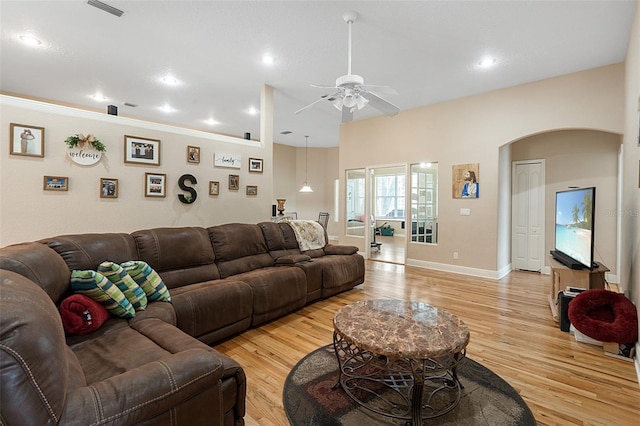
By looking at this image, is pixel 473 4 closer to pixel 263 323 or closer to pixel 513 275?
pixel 263 323

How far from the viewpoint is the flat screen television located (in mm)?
3145

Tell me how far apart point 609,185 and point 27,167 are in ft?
25.7

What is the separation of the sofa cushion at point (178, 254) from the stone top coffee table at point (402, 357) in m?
1.72

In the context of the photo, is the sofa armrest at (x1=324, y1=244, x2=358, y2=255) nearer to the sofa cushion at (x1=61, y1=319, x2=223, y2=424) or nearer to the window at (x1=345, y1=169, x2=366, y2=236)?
the window at (x1=345, y1=169, x2=366, y2=236)

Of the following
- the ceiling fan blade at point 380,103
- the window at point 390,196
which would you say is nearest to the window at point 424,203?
the ceiling fan blade at point 380,103

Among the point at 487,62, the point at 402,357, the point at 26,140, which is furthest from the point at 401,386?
the point at 487,62

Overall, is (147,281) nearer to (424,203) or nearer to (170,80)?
(170,80)

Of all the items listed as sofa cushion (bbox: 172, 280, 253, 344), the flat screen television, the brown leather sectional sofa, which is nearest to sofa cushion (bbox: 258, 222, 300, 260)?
the brown leather sectional sofa

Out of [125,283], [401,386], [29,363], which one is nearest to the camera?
[29,363]

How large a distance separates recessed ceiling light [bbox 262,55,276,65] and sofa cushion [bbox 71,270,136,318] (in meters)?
3.25

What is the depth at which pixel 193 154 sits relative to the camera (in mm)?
4016

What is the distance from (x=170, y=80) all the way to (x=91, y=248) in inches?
135

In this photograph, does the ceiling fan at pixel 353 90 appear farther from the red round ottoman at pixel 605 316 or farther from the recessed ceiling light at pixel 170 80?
the recessed ceiling light at pixel 170 80

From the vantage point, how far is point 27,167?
112 inches
